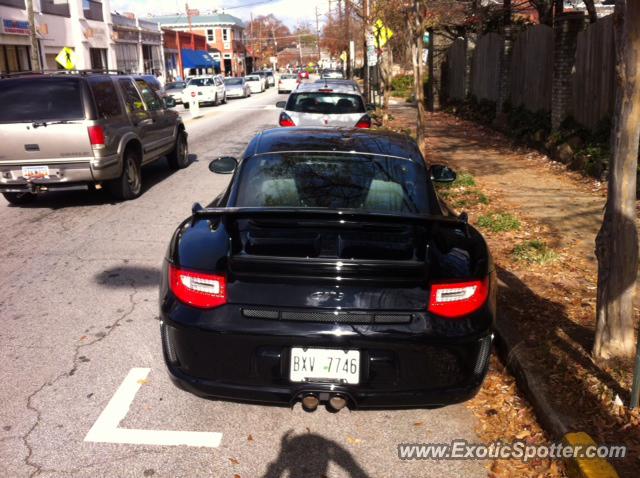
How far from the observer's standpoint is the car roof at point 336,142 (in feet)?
14.0

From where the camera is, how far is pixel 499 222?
718 cm

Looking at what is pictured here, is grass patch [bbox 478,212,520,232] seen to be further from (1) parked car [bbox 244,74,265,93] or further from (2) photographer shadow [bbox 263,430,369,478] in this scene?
(1) parked car [bbox 244,74,265,93]

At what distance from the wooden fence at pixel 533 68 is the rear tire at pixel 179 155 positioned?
7725 millimetres

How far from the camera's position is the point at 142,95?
34.3 feet

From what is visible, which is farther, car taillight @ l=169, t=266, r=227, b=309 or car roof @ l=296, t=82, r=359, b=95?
car roof @ l=296, t=82, r=359, b=95

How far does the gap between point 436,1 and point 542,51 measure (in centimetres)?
1685

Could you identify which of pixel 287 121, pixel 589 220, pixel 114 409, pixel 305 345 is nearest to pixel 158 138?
pixel 287 121

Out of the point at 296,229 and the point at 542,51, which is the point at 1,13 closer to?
the point at 542,51

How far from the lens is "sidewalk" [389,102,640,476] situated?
3.39 m

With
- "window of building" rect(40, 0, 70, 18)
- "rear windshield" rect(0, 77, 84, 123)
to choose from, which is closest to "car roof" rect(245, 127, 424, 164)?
"rear windshield" rect(0, 77, 84, 123)

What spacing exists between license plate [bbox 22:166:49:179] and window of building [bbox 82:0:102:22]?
3291 cm

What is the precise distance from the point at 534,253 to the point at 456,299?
10.9 feet

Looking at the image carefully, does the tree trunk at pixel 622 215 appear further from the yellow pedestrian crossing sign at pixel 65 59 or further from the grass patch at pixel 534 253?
the yellow pedestrian crossing sign at pixel 65 59

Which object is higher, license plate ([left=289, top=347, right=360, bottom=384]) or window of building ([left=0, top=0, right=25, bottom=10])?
window of building ([left=0, top=0, right=25, bottom=10])
